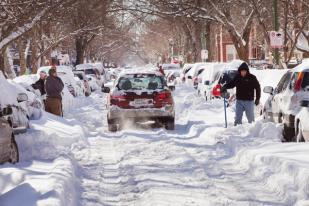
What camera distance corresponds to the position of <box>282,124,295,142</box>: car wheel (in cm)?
1116

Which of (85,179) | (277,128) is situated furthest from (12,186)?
(277,128)

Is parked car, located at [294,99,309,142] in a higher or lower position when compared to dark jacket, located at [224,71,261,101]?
lower

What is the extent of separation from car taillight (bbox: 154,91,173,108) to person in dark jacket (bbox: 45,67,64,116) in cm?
309

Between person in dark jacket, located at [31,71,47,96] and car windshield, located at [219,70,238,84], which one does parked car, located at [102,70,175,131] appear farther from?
car windshield, located at [219,70,238,84]

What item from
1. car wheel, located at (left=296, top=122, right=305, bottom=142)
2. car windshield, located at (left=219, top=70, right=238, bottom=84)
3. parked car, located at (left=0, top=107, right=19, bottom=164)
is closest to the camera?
parked car, located at (left=0, top=107, right=19, bottom=164)

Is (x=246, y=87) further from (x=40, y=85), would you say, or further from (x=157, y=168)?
(x=40, y=85)

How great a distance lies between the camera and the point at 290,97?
1109 cm

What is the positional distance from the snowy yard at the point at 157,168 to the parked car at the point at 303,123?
0.50m

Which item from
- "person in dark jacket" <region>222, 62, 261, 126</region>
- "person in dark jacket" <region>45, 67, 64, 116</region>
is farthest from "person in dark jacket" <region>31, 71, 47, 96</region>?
"person in dark jacket" <region>222, 62, 261, 126</region>

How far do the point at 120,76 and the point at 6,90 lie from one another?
389cm

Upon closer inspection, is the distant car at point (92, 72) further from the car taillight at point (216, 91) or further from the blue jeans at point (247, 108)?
the blue jeans at point (247, 108)

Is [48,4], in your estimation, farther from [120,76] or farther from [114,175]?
[114,175]

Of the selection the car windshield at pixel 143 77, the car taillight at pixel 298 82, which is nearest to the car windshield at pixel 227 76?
the car windshield at pixel 143 77

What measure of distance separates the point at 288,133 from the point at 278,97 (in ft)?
3.81
